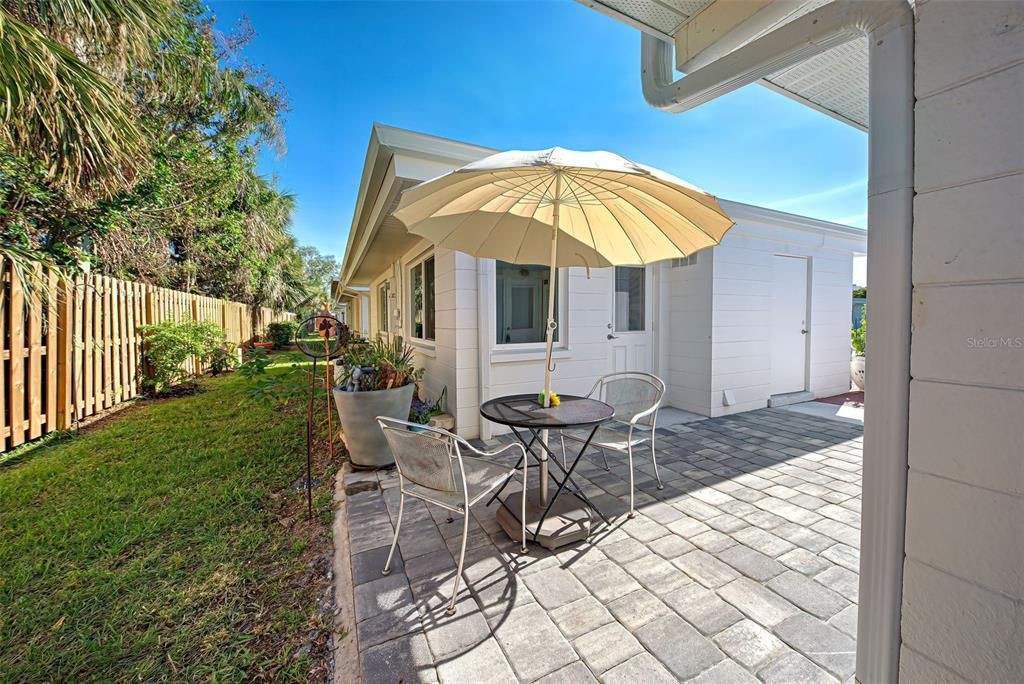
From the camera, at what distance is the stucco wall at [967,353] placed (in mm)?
769

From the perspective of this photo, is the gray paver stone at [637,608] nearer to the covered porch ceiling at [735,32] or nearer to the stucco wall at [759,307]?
the covered porch ceiling at [735,32]

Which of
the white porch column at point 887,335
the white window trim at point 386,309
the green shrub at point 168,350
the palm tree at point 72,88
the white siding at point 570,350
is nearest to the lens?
the white porch column at point 887,335

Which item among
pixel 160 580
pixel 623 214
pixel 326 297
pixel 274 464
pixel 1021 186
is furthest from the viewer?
pixel 326 297

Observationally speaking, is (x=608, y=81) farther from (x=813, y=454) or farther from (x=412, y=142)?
(x=813, y=454)

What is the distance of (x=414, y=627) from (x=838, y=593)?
201 centimetres

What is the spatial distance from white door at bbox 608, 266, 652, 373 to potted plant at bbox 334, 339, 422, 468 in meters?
2.83

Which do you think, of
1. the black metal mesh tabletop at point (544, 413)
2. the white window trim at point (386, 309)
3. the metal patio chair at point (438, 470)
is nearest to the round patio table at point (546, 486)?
the black metal mesh tabletop at point (544, 413)

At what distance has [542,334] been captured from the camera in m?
4.61

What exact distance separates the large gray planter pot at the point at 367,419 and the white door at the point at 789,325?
5.44 meters

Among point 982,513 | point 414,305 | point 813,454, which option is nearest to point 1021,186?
point 982,513

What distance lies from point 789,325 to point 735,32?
18.3 feet

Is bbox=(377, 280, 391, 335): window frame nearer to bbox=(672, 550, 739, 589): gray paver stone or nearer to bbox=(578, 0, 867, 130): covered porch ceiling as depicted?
bbox=(578, 0, 867, 130): covered porch ceiling

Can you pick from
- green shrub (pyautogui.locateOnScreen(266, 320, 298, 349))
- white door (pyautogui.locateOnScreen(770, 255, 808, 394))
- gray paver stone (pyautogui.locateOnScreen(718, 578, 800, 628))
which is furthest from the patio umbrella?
green shrub (pyautogui.locateOnScreen(266, 320, 298, 349))

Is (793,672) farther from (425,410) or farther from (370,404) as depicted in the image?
(425,410)
